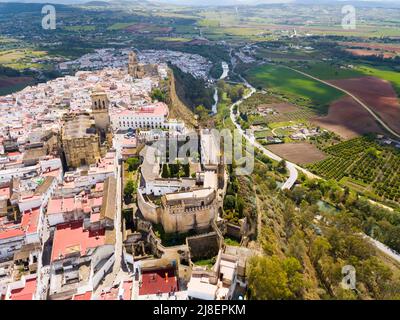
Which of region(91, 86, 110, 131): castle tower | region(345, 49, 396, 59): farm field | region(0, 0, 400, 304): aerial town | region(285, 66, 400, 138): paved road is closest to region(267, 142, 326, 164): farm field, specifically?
region(0, 0, 400, 304): aerial town

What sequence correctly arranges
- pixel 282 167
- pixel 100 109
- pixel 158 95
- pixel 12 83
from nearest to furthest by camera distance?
pixel 100 109
pixel 282 167
pixel 158 95
pixel 12 83

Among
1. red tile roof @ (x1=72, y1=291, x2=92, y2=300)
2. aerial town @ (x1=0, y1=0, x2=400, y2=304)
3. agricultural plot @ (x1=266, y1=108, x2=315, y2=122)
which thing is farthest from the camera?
agricultural plot @ (x1=266, y1=108, x2=315, y2=122)

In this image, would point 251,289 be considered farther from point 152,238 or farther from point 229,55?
point 229,55

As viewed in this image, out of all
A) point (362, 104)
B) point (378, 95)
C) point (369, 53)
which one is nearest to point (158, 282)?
point (362, 104)

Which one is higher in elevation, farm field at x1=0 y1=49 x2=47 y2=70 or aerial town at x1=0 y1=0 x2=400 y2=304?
farm field at x1=0 y1=49 x2=47 y2=70

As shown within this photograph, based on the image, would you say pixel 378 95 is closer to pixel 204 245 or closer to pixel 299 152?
Answer: pixel 299 152

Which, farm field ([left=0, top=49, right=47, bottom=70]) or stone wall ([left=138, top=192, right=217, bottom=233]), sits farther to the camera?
farm field ([left=0, top=49, right=47, bottom=70])

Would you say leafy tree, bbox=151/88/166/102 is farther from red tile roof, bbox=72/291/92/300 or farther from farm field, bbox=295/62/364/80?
farm field, bbox=295/62/364/80
